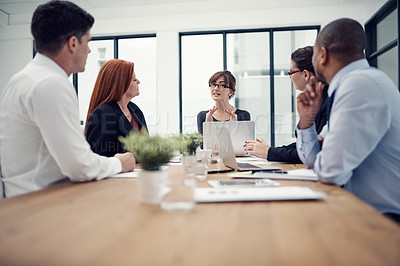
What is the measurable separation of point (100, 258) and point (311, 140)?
130cm

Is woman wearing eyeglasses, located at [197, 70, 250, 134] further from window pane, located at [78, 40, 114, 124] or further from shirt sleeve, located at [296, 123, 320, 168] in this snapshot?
window pane, located at [78, 40, 114, 124]

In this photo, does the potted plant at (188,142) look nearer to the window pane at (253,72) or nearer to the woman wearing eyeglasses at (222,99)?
the woman wearing eyeglasses at (222,99)

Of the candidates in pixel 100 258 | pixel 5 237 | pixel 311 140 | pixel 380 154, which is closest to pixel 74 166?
pixel 5 237

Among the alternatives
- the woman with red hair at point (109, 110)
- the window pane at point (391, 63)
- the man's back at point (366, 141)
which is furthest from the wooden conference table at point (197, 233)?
the window pane at point (391, 63)

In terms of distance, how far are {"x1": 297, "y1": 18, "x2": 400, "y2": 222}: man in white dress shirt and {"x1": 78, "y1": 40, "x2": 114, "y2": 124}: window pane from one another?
5329 mm

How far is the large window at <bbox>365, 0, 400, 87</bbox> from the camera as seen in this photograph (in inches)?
171

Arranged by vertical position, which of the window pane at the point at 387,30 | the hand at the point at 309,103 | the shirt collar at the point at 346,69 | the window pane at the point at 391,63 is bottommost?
the hand at the point at 309,103

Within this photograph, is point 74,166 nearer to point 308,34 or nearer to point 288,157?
point 288,157

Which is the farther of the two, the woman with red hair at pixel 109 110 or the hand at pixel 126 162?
the woman with red hair at pixel 109 110

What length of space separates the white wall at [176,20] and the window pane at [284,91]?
387mm

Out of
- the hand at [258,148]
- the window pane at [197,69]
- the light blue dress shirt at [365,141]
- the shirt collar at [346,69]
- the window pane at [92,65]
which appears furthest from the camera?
the window pane at [92,65]

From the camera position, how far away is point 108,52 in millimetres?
6211

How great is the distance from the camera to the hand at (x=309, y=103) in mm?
1590

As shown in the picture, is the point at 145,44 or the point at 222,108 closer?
the point at 222,108
